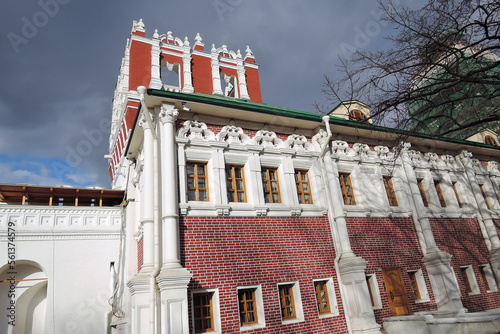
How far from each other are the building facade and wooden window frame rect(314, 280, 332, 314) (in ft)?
0.13

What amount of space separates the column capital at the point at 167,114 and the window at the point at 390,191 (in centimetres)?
942

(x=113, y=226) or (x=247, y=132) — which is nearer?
(x=247, y=132)

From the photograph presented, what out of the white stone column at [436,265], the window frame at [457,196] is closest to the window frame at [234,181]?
the white stone column at [436,265]

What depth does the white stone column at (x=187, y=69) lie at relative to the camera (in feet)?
64.8

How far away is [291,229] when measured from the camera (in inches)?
467

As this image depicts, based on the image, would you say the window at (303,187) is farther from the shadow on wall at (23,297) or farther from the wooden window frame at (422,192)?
the shadow on wall at (23,297)

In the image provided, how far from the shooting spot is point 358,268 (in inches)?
461

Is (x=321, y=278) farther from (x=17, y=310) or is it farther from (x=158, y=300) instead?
(x=17, y=310)

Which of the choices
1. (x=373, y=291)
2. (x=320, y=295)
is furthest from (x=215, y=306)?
(x=373, y=291)

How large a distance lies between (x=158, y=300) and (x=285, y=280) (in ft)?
13.0

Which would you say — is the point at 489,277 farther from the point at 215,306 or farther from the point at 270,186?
the point at 215,306

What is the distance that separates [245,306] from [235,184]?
3779mm

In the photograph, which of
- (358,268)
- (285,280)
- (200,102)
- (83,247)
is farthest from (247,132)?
(83,247)

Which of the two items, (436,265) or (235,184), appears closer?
(235,184)
